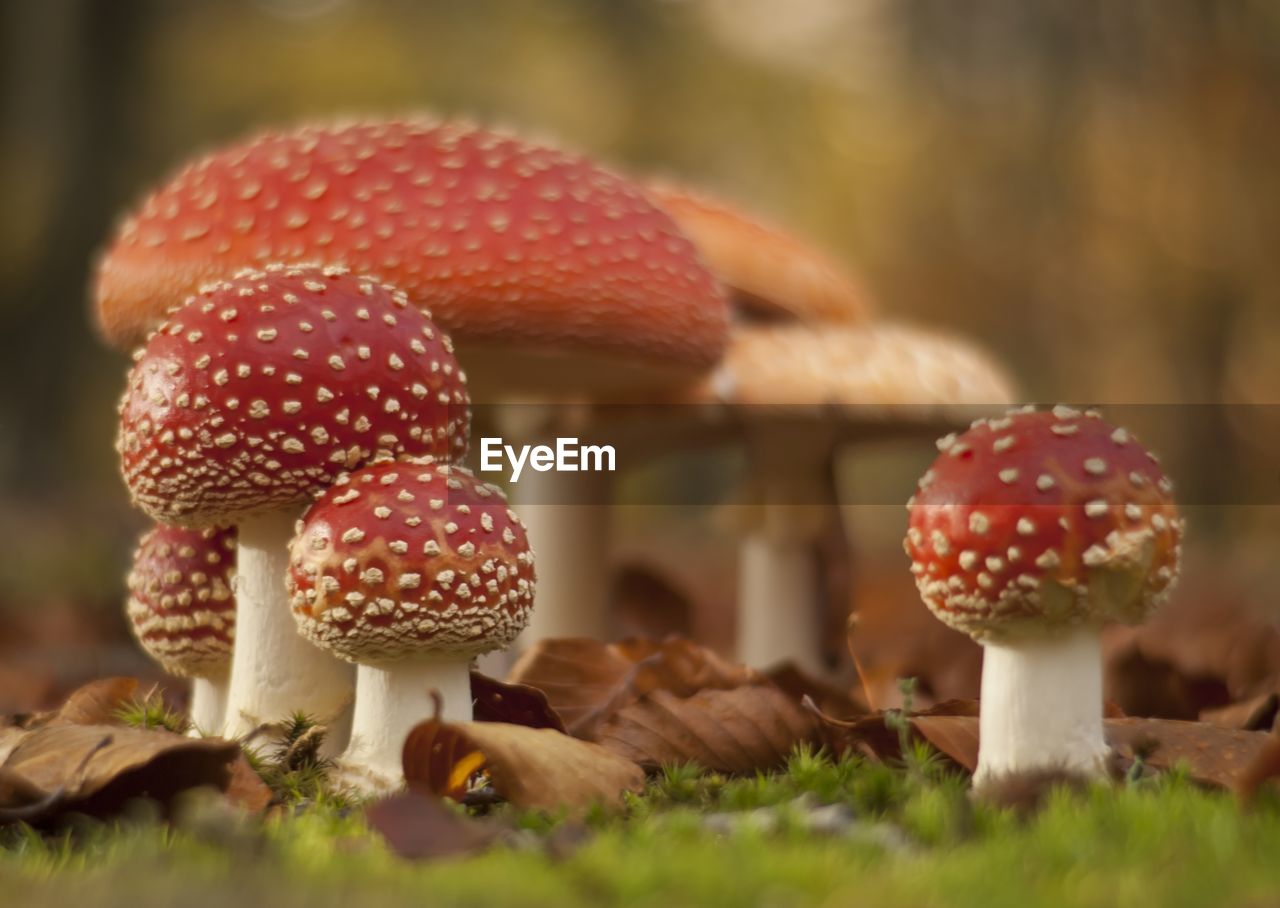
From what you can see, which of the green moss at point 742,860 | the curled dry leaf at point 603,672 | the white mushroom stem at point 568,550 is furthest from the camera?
the white mushroom stem at point 568,550

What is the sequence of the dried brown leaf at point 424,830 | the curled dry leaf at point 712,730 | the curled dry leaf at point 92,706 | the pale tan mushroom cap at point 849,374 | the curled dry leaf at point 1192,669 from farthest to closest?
the pale tan mushroom cap at point 849,374 < the curled dry leaf at point 1192,669 < the curled dry leaf at point 92,706 < the curled dry leaf at point 712,730 < the dried brown leaf at point 424,830

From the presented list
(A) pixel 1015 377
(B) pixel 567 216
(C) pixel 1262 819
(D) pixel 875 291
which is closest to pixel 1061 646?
(C) pixel 1262 819

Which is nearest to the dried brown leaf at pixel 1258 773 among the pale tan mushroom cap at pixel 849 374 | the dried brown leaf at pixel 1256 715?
the dried brown leaf at pixel 1256 715

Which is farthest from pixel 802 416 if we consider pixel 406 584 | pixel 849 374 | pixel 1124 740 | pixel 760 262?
pixel 406 584

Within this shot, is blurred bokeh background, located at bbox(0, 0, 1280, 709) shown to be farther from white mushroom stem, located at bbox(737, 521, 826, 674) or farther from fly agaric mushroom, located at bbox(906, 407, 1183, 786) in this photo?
fly agaric mushroom, located at bbox(906, 407, 1183, 786)

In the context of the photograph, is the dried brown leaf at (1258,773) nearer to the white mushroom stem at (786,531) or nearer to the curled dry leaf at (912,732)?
→ the curled dry leaf at (912,732)

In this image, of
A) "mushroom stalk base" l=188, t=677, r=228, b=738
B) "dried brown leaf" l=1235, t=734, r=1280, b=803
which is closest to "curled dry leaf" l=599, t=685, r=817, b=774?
"dried brown leaf" l=1235, t=734, r=1280, b=803

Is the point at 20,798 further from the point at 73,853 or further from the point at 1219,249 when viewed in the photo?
the point at 1219,249
